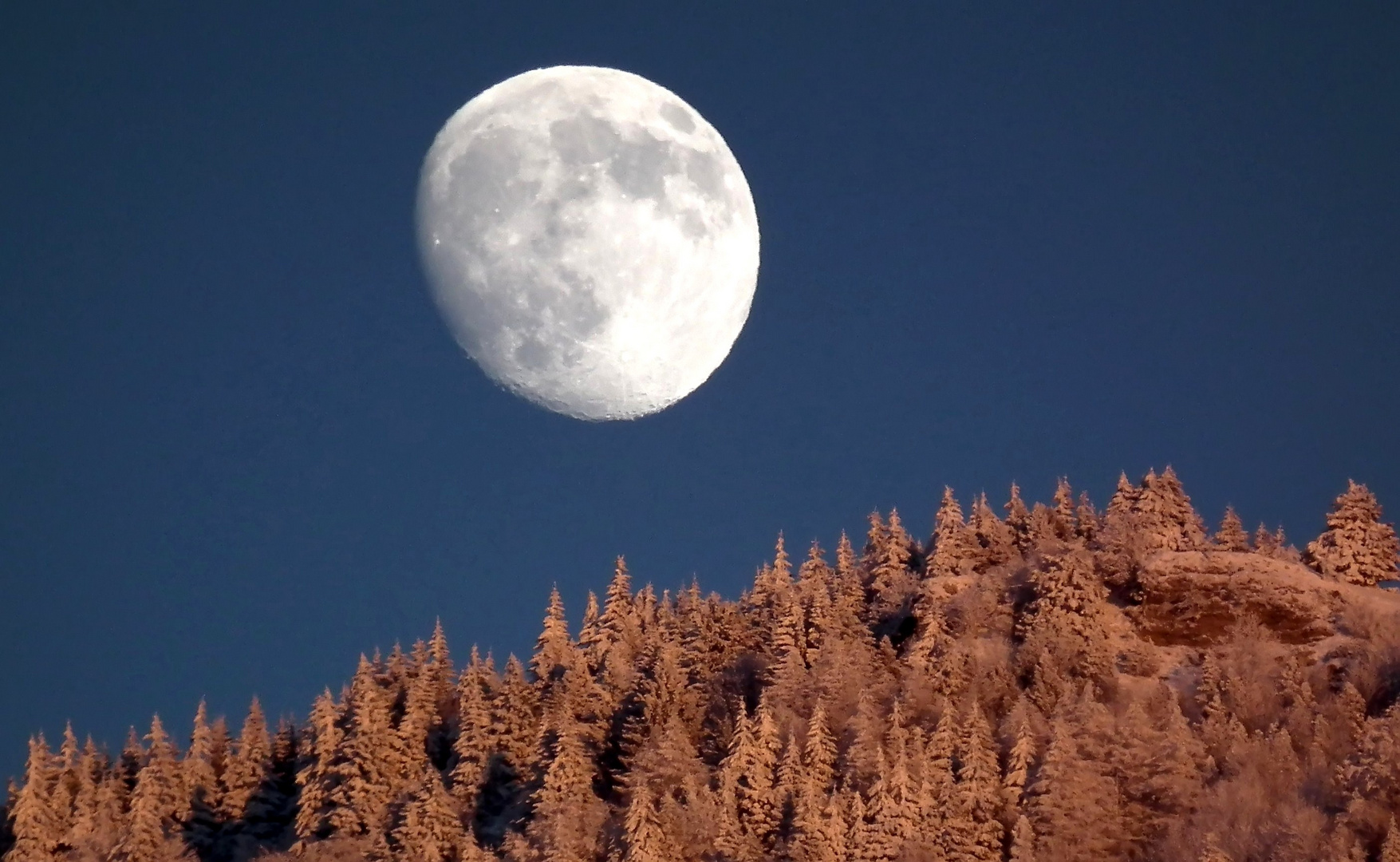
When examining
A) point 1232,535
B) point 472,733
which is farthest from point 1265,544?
point 472,733

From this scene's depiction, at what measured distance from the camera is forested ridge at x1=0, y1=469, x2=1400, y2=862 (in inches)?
Answer: 3113

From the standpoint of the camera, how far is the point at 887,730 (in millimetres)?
87062

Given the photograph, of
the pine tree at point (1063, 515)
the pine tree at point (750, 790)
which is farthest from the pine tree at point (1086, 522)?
the pine tree at point (750, 790)

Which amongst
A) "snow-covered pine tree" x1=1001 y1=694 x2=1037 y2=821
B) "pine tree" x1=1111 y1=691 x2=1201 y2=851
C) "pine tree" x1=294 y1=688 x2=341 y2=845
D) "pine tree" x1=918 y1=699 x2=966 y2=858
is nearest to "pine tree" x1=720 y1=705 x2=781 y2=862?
"pine tree" x1=918 y1=699 x2=966 y2=858

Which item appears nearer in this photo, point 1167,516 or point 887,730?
point 887,730

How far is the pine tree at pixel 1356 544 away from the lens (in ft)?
339

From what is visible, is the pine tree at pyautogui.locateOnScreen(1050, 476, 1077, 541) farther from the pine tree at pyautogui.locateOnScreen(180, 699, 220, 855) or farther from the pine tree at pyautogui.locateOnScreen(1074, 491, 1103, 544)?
the pine tree at pyautogui.locateOnScreen(180, 699, 220, 855)

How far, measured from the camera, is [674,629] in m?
113

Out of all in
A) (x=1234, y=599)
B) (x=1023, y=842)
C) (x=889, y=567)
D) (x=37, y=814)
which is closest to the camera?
(x=1023, y=842)

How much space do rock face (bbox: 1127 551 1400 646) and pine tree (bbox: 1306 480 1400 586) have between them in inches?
60.6

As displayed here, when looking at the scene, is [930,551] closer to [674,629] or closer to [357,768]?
[674,629]

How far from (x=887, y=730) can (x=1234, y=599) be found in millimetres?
24446

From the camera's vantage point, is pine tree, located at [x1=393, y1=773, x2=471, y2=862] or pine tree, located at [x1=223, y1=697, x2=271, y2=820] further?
pine tree, located at [x1=223, y1=697, x2=271, y2=820]

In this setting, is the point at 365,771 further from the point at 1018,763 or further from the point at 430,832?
the point at 1018,763
